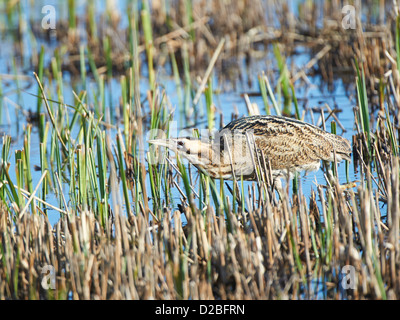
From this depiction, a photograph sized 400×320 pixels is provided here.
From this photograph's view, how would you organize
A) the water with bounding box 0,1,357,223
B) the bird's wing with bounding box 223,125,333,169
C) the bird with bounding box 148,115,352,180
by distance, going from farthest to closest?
1. the water with bounding box 0,1,357,223
2. the bird's wing with bounding box 223,125,333,169
3. the bird with bounding box 148,115,352,180

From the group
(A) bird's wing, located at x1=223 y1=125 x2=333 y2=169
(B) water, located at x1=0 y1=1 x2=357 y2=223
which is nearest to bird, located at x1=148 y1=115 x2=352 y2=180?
(A) bird's wing, located at x1=223 y1=125 x2=333 y2=169

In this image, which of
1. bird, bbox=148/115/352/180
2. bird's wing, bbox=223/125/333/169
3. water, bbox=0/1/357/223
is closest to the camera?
bird, bbox=148/115/352/180

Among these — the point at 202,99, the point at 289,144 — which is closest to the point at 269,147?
the point at 289,144

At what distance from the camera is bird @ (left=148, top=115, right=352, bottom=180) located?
4.81 meters

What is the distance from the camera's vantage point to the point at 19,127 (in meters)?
7.57

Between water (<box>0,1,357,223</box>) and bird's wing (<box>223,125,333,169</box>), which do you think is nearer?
bird's wing (<box>223,125,333,169</box>)

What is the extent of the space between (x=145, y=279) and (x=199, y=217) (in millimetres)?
562

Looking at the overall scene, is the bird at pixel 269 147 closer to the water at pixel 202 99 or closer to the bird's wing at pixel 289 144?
the bird's wing at pixel 289 144

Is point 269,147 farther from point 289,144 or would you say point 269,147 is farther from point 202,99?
point 202,99

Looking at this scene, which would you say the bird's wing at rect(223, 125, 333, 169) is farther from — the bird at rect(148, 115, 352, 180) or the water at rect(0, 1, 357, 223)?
the water at rect(0, 1, 357, 223)

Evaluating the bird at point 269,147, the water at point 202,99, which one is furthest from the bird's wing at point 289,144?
the water at point 202,99

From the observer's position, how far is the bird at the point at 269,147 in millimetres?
4809
